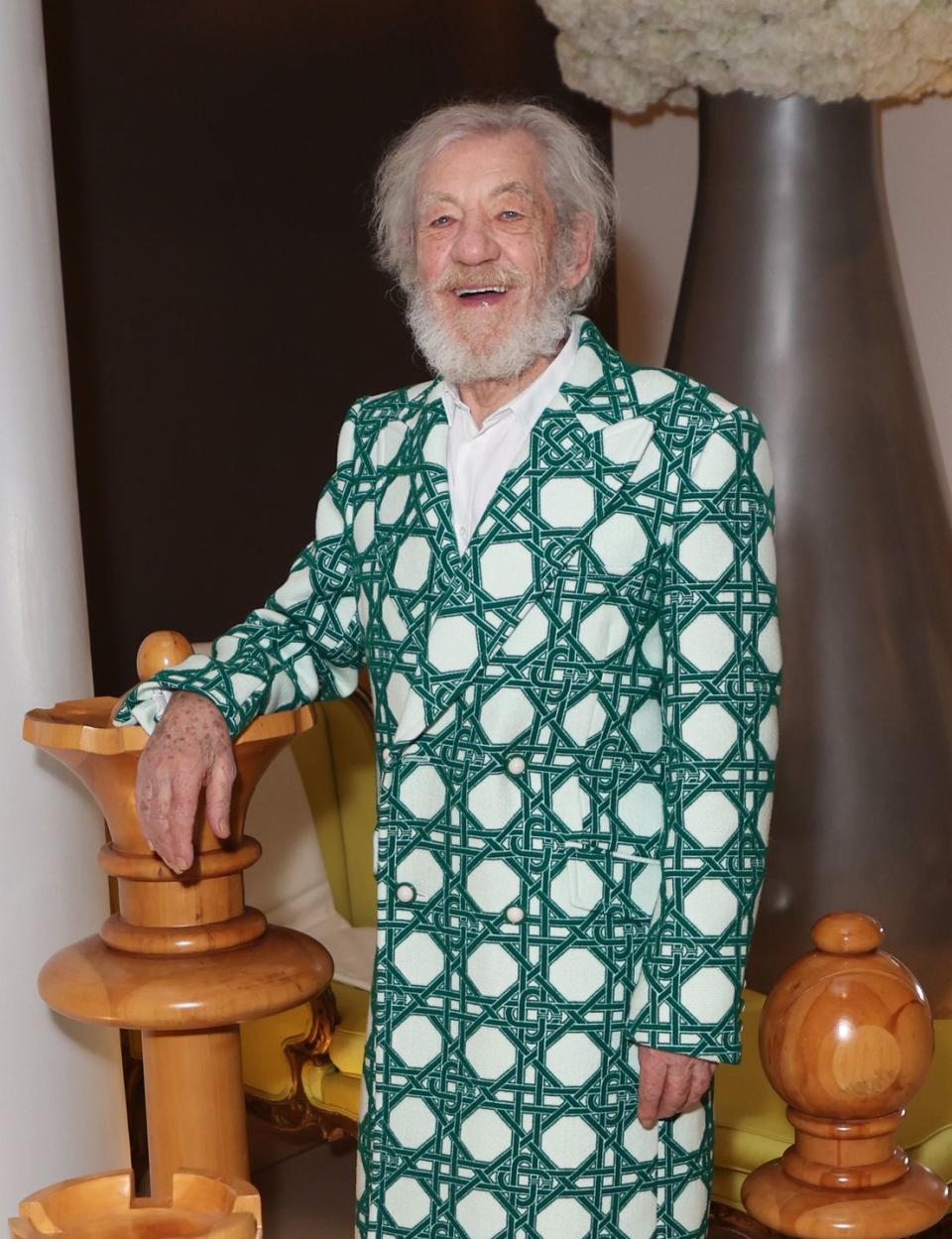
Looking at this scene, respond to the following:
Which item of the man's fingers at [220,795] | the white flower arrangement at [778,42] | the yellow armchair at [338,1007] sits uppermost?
the white flower arrangement at [778,42]

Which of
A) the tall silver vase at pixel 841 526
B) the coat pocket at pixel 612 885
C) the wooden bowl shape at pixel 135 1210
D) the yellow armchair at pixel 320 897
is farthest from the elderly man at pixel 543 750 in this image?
the tall silver vase at pixel 841 526

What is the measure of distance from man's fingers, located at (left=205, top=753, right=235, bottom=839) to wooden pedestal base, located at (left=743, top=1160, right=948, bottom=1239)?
26.2 inches

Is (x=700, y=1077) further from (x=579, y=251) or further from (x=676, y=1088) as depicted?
(x=579, y=251)

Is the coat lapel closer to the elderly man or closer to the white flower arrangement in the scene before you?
the elderly man

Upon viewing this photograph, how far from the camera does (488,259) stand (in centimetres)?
177

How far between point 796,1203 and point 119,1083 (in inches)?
44.7

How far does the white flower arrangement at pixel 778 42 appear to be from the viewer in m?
3.11

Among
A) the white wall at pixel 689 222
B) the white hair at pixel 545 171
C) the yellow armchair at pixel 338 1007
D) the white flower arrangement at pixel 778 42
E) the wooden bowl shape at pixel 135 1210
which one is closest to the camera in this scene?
the wooden bowl shape at pixel 135 1210

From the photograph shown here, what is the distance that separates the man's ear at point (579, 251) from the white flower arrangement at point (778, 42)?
58.0 inches

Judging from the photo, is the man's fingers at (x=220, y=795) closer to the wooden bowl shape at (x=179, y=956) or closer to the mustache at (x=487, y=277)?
the wooden bowl shape at (x=179, y=956)

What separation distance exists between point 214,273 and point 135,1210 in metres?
2.65

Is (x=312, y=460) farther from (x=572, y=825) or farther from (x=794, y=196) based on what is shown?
(x=572, y=825)

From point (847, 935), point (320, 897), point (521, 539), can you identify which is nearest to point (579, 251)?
point (521, 539)

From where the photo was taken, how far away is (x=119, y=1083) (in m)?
2.38
